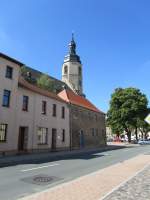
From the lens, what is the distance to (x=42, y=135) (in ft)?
97.9

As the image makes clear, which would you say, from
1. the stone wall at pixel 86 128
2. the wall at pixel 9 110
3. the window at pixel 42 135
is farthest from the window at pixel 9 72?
the stone wall at pixel 86 128

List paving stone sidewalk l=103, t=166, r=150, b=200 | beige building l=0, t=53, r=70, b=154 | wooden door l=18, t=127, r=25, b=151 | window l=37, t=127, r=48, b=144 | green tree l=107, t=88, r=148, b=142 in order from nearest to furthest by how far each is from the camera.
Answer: paving stone sidewalk l=103, t=166, r=150, b=200
beige building l=0, t=53, r=70, b=154
wooden door l=18, t=127, r=25, b=151
window l=37, t=127, r=48, b=144
green tree l=107, t=88, r=148, b=142

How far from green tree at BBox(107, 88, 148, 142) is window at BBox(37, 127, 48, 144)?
116 feet

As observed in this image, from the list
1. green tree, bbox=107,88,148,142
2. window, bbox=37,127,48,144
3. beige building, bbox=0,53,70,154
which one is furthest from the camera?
green tree, bbox=107,88,148,142

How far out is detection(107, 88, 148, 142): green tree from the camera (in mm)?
62812

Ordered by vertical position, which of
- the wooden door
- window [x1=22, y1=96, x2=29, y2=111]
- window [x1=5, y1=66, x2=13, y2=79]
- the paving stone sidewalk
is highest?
window [x1=5, y1=66, x2=13, y2=79]

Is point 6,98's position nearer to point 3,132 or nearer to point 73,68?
point 3,132

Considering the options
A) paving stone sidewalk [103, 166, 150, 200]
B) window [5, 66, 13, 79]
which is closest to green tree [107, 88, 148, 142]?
window [5, 66, 13, 79]

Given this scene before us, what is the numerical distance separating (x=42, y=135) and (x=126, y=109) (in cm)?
3701

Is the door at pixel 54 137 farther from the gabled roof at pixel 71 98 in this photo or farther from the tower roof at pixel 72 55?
the tower roof at pixel 72 55

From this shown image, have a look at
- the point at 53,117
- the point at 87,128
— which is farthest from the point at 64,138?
the point at 87,128

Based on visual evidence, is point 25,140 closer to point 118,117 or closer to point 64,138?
point 64,138

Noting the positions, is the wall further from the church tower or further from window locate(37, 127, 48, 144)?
the church tower

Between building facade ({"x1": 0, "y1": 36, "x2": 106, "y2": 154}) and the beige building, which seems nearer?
the beige building
